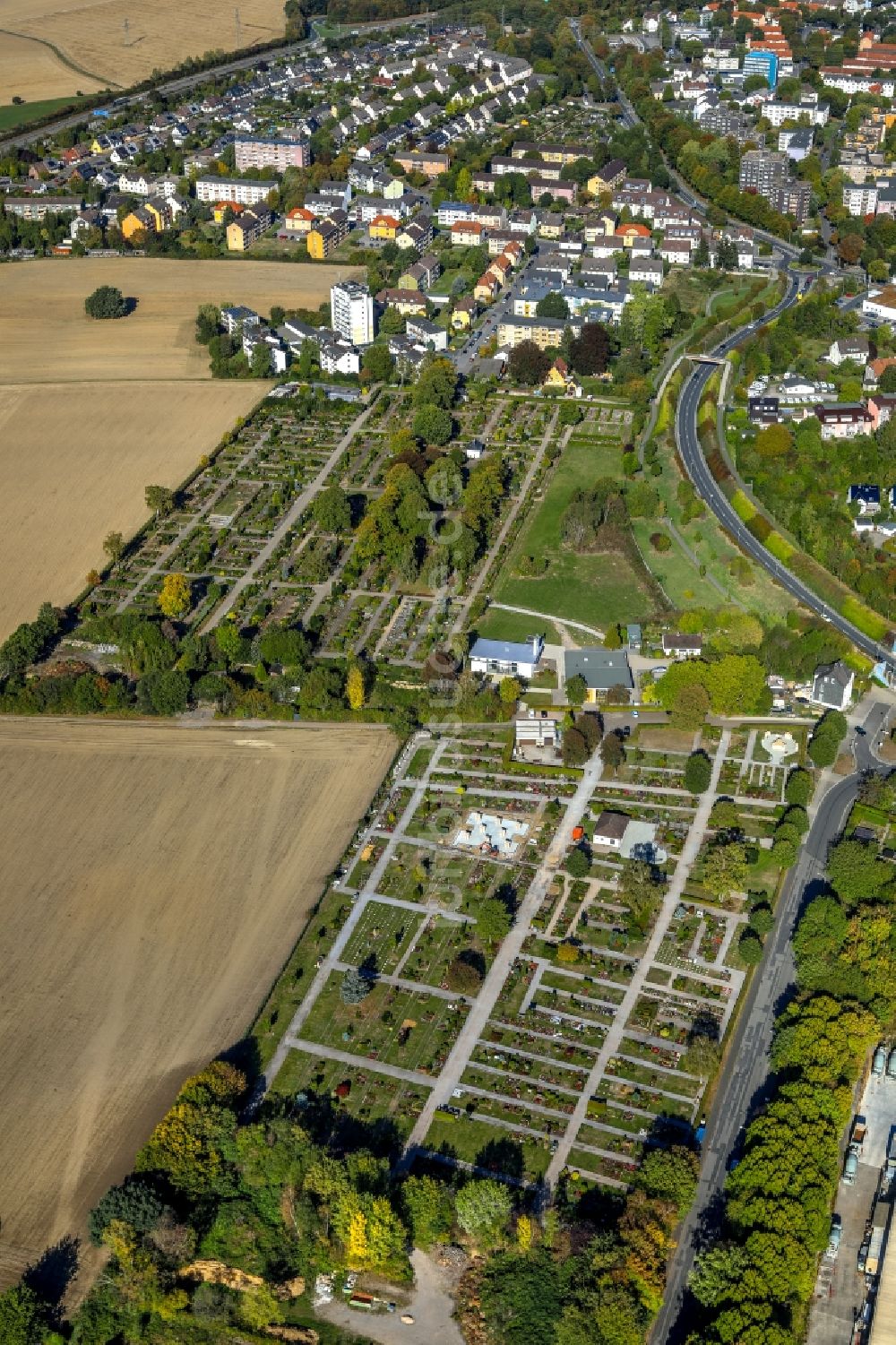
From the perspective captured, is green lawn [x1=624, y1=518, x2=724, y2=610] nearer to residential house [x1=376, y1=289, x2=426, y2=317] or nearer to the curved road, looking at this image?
the curved road

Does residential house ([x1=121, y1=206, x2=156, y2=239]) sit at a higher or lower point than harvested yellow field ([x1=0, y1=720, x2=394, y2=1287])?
higher

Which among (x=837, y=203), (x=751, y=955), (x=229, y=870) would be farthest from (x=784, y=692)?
(x=837, y=203)

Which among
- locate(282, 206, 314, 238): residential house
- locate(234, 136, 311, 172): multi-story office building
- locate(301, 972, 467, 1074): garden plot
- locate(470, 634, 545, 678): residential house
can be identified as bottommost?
locate(301, 972, 467, 1074): garden plot

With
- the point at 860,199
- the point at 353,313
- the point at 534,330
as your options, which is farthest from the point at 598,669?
the point at 860,199

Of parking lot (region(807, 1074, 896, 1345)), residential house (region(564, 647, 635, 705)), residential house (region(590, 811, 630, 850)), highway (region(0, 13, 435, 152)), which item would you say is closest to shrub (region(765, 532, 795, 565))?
residential house (region(564, 647, 635, 705))

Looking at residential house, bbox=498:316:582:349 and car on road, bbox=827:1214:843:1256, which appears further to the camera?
residential house, bbox=498:316:582:349

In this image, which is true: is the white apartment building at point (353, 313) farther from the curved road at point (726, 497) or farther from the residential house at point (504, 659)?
the residential house at point (504, 659)

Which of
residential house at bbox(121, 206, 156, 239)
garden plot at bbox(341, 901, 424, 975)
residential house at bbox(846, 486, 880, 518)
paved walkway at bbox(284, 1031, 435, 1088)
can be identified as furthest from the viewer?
residential house at bbox(121, 206, 156, 239)

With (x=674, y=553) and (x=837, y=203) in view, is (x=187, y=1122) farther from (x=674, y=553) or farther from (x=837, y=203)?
(x=837, y=203)
